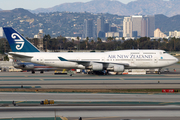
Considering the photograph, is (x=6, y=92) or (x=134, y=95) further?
(x=6, y=92)

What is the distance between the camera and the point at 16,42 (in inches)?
2218

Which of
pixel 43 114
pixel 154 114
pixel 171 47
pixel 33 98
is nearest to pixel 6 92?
pixel 33 98

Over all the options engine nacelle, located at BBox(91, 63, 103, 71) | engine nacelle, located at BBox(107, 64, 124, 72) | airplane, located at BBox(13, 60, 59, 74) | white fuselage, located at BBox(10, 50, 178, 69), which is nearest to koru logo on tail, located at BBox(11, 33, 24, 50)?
white fuselage, located at BBox(10, 50, 178, 69)

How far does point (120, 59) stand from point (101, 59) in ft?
12.9

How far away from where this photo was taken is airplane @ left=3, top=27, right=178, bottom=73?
5347 centimetres

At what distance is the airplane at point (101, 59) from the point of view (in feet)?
175

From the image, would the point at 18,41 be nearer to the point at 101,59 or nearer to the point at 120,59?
the point at 101,59

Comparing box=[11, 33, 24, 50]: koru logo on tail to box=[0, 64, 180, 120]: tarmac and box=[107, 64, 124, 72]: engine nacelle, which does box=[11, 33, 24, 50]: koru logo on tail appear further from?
box=[0, 64, 180, 120]: tarmac

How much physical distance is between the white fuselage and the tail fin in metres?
2.38

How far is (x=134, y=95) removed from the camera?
3300 cm

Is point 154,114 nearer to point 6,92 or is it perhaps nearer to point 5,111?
point 5,111

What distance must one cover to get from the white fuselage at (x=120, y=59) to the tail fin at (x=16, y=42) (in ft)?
7.80

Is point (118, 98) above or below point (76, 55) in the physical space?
below

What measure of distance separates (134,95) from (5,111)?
51.9 feet
